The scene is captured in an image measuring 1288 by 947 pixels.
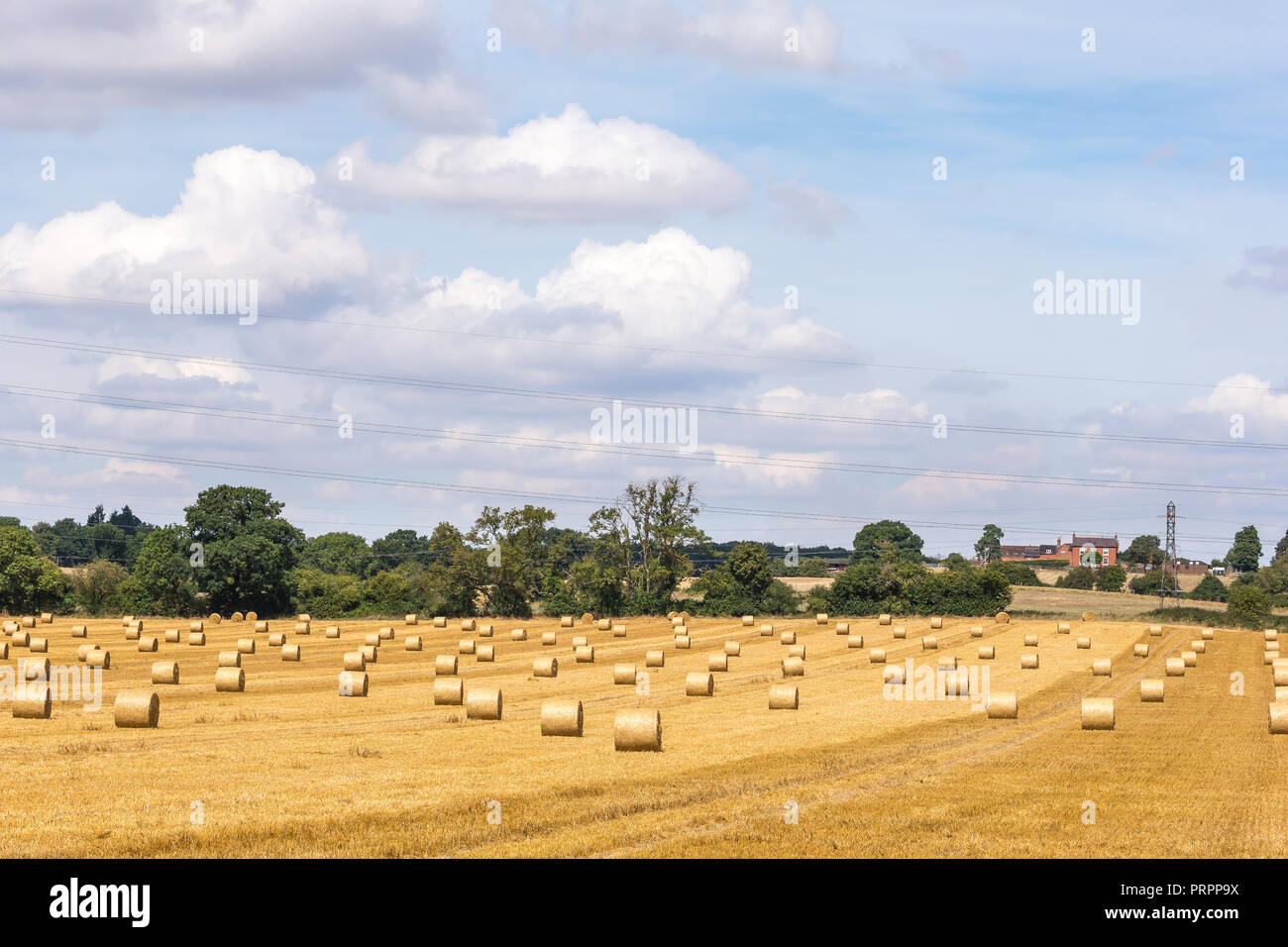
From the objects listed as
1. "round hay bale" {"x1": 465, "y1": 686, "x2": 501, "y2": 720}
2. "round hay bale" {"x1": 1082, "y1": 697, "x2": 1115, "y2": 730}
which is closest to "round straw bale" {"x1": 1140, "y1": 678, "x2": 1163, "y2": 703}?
"round hay bale" {"x1": 1082, "y1": 697, "x2": 1115, "y2": 730}

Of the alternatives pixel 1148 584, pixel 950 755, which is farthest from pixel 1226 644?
pixel 1148 584

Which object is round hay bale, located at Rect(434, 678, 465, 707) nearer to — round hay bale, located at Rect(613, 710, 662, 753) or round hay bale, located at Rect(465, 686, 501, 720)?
round hay bale, located at Rect(465, 686, 501, 720)

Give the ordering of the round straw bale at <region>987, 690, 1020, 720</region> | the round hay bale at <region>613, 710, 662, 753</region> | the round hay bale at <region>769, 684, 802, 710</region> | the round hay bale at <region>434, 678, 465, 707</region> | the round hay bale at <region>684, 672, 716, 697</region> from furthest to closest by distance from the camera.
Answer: the round hay bale at <region>684, 672, 716, 697</region>, the round hay bale at <region>769, 684, 802, 710</region>, the round hay bale at <region>434, 678, 465, 707</region>, the round straw bale at <region>987, 690, 1020, 720</region>, the round hay bale at <region>613, 710, 662, 753</region>

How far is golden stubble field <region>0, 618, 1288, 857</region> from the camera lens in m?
20.4

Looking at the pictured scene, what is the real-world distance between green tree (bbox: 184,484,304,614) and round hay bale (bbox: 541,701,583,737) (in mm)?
97213

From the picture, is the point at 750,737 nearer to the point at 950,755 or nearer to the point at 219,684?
the point at 950,755

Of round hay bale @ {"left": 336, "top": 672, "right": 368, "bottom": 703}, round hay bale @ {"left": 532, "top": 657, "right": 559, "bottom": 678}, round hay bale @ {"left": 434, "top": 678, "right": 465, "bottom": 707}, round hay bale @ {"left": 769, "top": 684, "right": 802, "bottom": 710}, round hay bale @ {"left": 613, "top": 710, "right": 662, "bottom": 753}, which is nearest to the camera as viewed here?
round hay bale @ {"left": 613, "top": 710, "right": 662, "bottom": 753}

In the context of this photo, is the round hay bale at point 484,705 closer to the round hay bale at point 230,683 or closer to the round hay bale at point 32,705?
the round hay bale at point 32,705

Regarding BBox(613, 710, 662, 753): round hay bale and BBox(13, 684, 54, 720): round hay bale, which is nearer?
BBox(613, 710, 662, 753): round hay bale

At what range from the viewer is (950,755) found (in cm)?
3122

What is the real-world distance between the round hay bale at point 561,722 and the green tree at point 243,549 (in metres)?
97.2

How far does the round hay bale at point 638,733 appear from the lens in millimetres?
30547

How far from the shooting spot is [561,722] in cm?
3328
